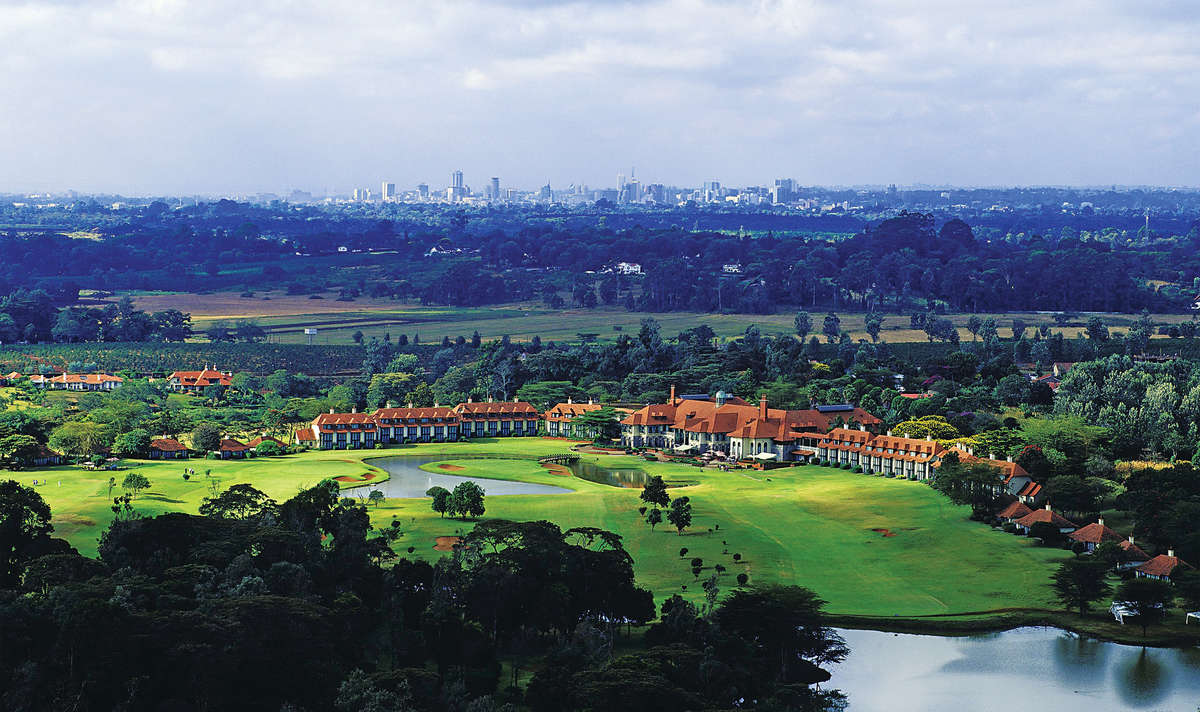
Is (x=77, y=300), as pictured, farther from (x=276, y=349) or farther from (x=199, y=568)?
(x=199, y=568)

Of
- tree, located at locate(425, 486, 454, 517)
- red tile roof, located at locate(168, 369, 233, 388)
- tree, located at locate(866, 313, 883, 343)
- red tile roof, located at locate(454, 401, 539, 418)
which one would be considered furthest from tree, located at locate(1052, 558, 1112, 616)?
tree, located at locate(866, 313, 883, 343)

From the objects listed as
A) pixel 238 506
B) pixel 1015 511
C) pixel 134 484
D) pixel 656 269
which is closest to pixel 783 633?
pixel 1015 511

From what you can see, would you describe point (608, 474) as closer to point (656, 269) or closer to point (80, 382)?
point (80, 382)

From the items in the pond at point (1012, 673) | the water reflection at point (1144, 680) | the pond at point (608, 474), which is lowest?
the pond at point (608, 474)

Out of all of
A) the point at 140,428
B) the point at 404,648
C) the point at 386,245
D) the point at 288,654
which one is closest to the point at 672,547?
the point at 404,648

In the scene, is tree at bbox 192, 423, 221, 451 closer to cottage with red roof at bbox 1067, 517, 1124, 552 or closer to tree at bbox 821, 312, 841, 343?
cottage with red roof at bbox 1067, 517, 1124, 552

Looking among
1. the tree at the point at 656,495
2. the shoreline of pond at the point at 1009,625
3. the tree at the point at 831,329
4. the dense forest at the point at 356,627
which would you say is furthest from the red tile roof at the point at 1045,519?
the tree at the point at 831,329

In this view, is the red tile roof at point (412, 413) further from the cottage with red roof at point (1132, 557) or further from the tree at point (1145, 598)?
the tree at point (1145, 598)
